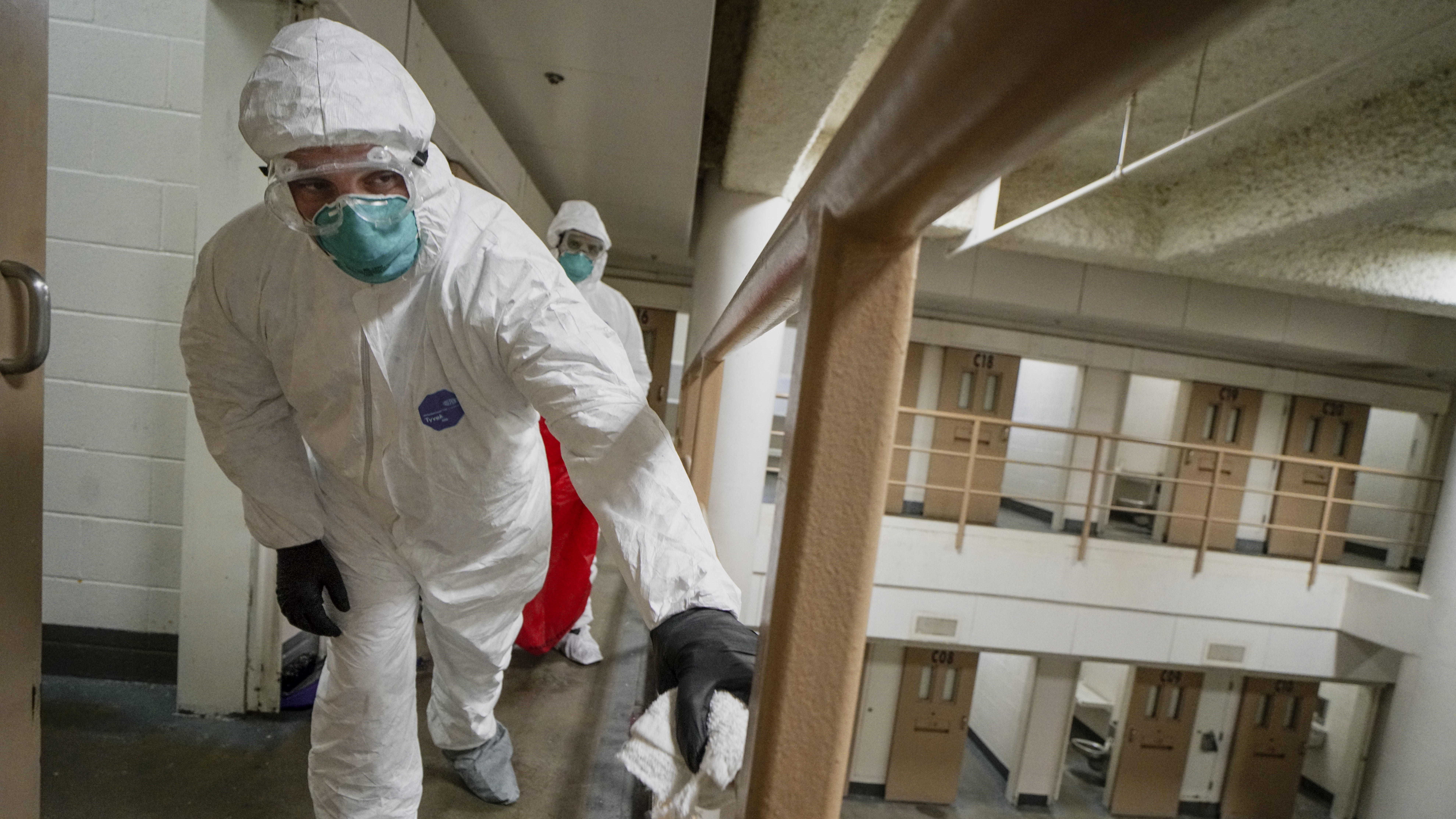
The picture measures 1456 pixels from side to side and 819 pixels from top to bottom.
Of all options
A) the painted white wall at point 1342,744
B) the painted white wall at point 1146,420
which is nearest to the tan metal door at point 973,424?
the painted white wall at point 1146,420

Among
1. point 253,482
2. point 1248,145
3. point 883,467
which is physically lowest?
point 253,482

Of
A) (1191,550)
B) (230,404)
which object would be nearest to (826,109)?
(230,404)

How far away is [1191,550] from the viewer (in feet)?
16.5

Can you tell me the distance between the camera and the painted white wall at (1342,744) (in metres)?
6.09

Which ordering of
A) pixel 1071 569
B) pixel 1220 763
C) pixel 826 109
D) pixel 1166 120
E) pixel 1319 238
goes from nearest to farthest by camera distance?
pixel 826 109 → pixel 1166 120 → pixel 1319 238 → pixel 1071 569 → pixel 1220 763

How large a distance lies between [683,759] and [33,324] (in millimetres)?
1105

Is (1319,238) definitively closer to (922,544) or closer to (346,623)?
(922,544)

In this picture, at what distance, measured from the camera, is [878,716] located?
6.00 m

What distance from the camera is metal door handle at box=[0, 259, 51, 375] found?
0.91 metres

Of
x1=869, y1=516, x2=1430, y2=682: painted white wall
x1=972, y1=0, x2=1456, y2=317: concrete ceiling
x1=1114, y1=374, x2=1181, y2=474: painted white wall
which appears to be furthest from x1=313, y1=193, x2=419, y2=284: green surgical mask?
x1=1114, y1=374, x2=1181, y2=474: painted white wall

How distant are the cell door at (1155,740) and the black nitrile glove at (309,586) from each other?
6858 mm

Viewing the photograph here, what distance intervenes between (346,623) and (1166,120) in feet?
12.6

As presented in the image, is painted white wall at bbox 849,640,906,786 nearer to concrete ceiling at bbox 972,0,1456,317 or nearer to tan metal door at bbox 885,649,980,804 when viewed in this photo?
tan metal door at bbox 885,649,980,804

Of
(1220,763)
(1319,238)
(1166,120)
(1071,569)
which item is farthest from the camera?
(1220,763)
